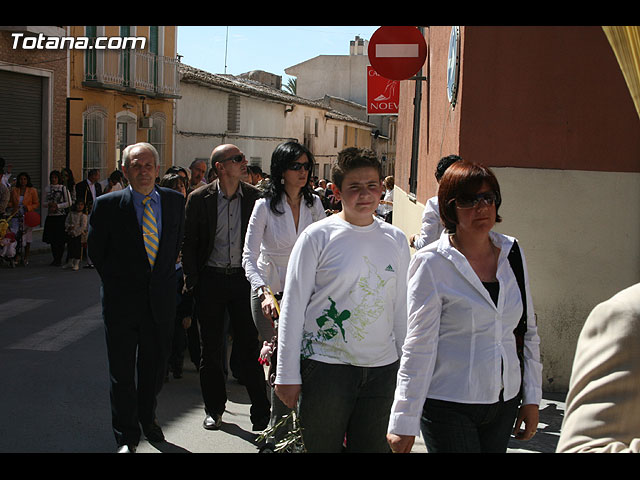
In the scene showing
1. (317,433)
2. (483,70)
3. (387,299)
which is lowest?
(317,433)

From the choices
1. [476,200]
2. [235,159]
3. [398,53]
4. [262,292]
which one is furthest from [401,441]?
[398,53]

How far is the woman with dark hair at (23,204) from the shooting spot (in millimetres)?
14320

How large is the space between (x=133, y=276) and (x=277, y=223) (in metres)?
0.94

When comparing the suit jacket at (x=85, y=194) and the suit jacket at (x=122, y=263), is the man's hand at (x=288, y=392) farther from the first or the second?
the suit jacket at (x=85, y=194)

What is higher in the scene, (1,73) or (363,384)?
(1,73)

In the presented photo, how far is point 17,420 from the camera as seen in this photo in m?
5.52

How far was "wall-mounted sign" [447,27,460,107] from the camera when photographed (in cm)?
679

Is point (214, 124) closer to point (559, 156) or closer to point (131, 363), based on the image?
point (559, 156)

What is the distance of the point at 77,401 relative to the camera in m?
6.04

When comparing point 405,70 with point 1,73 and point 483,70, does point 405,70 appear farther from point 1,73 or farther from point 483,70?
A: point 1,73

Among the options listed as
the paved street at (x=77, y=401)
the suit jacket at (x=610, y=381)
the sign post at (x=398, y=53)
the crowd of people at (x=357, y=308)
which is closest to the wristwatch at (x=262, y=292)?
the crowd of people at (x=357, y=308)

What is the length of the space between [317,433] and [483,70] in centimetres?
410
